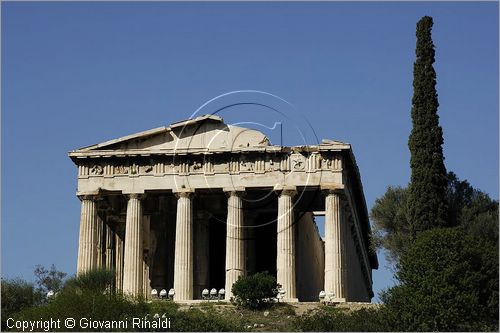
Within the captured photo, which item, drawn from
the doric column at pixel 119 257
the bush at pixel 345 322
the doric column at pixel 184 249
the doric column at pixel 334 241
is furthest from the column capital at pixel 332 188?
the doric column at pixel 119 257

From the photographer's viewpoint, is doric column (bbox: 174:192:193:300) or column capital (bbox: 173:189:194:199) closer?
doric column (bbox: 174:192:193:300)

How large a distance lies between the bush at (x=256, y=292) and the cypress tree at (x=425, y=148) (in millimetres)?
5940

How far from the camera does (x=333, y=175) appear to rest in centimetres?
6353

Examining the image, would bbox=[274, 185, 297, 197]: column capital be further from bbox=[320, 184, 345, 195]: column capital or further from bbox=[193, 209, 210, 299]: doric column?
bbox=[193, 209, 210, 299]: doric column

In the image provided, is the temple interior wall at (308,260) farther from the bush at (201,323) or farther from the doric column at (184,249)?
the bush at (201,323)

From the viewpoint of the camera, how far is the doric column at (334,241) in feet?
206

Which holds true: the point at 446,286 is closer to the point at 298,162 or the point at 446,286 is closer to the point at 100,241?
the point at 298,162

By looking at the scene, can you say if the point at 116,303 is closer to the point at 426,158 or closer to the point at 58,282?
the point at 58,282

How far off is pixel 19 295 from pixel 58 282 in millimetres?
1981

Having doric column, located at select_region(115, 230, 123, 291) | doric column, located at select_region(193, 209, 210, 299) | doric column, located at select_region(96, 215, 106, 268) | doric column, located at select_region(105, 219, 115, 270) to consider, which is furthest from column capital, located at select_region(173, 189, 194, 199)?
doric column, located at select_region(115, 230, 123, 291)

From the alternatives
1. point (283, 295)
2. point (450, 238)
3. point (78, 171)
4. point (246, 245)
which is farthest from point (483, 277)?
point (78, 171)

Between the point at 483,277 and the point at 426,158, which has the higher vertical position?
the point at 426,158

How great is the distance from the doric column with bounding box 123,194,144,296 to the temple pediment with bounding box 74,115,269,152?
7.54 ft

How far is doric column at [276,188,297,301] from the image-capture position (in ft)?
205
